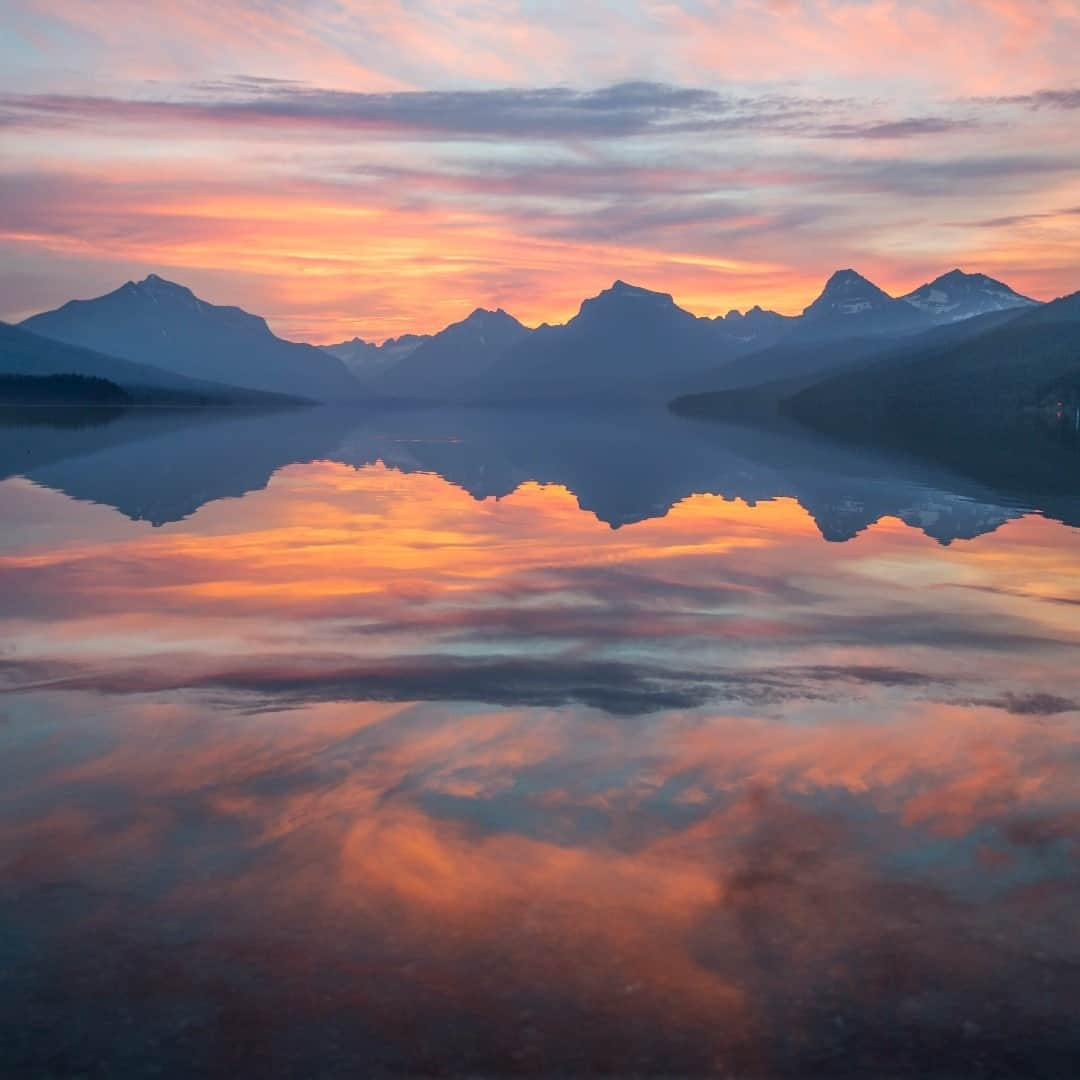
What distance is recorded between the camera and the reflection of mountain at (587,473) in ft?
170

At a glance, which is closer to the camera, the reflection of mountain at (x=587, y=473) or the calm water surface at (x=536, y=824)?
the calm water surface at (x=536, y=824)

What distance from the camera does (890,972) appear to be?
1095cm

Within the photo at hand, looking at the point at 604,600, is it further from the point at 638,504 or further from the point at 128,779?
the point at 638,504

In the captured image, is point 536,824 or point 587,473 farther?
point 587,473

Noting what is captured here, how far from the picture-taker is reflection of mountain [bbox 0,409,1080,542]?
2039 inches

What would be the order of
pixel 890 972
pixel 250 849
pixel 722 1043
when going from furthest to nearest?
pixel 250 849 < pixel 890 972 < pixel 722 1043

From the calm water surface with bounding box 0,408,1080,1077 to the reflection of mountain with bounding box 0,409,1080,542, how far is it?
18396mm

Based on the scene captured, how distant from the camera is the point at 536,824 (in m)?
14.3

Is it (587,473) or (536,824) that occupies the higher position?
(587,473)

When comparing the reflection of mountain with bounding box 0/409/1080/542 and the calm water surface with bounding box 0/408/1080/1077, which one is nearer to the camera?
the calm water surface with bounding box 0/408/1080/1077

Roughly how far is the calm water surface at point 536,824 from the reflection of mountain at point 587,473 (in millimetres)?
18396

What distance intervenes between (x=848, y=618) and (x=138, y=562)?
2056 centimetres

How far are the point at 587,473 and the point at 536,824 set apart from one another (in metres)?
61.7

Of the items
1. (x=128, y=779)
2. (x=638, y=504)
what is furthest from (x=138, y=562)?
(x=638, y=504)
